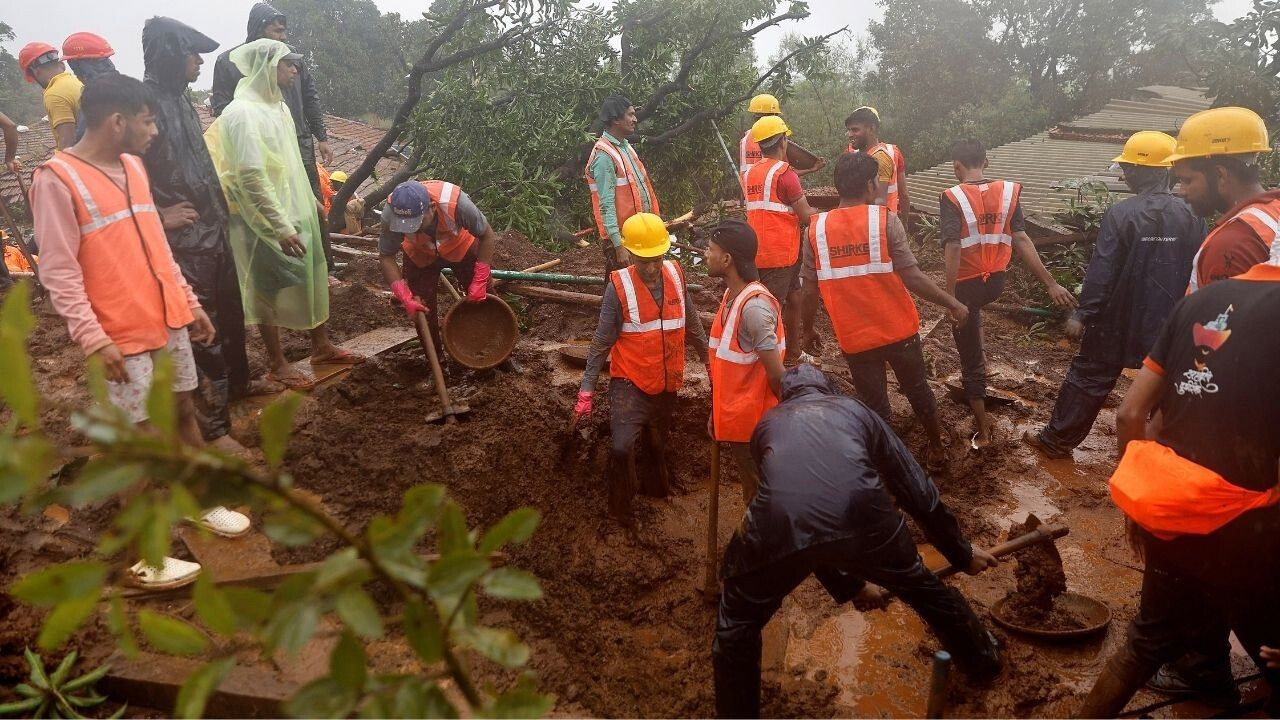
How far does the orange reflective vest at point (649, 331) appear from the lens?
423 centimetres

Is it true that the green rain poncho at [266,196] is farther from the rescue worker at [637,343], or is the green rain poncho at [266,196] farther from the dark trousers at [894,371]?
the dark trousers at [894,371]

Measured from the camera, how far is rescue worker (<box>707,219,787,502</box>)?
3625 mm

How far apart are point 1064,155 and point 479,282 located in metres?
10.6

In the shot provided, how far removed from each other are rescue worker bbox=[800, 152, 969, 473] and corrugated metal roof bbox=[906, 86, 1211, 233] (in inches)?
209

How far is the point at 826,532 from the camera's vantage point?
99.3 inches

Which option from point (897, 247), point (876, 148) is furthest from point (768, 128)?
point (897, 247)

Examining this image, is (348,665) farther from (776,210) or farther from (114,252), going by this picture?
(776,210)

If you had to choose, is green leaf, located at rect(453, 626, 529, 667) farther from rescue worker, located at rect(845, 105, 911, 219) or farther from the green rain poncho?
rescue worker, located at rect(845, 105, 911, 219)

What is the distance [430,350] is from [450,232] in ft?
2.72

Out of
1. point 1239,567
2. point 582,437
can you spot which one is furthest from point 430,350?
point 1239,567

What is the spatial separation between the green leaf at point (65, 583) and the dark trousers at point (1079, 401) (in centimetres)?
494

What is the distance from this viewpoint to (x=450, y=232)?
5.19 meters

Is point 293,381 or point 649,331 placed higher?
point 649,331

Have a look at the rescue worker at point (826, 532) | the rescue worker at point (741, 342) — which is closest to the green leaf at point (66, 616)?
the rescue worker at point (826, 532)
